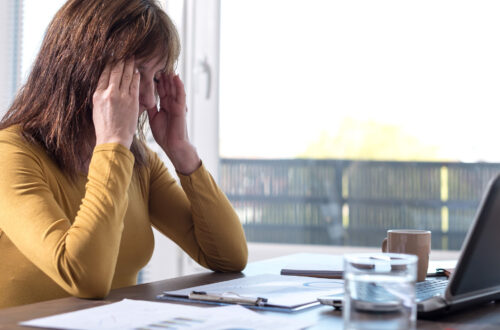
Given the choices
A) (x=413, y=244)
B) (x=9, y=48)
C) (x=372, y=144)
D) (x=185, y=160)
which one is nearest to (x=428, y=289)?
(x=413, y=244)

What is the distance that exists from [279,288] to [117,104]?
20.8 inches

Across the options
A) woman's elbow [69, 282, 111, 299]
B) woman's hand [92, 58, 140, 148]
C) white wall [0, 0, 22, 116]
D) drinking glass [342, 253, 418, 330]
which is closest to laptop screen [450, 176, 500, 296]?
drinking glass [342, 253, 418, 330]

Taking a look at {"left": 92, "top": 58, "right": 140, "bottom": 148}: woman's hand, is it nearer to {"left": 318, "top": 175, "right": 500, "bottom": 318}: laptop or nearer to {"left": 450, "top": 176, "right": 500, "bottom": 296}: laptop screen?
{"left": 318, "top": 175, "right": 500, "bottom": 318}: laptop

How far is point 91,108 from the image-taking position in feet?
4.76

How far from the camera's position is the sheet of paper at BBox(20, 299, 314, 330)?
827mm

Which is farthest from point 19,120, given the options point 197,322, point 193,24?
point 193,24

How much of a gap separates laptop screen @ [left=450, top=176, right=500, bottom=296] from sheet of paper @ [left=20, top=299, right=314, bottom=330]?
0.23m

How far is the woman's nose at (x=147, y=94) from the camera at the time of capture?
4.80 ft

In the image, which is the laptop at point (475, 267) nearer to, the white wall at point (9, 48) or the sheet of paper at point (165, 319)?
the sheet of paper at point (165, 319)

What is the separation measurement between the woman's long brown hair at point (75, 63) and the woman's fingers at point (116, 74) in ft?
0.06

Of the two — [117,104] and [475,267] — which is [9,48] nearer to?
[117,104]

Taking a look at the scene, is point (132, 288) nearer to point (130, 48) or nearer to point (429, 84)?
point (130, 48)

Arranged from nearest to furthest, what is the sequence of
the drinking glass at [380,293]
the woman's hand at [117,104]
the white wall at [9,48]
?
the drinking glass at [380,293] → the woman's hand at [117,104] → the white wall at [9,48]

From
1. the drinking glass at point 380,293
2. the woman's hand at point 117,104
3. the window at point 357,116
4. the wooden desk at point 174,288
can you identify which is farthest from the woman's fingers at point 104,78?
the window at point 357,116
